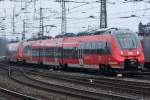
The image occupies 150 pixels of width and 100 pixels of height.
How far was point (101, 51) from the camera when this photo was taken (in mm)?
28578

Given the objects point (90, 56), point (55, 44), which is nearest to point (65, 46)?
point (55, 44)

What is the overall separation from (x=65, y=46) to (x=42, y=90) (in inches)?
631

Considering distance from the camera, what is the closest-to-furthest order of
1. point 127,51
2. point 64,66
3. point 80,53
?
1. point 127,51
2. point 80,53
3. point 64,66

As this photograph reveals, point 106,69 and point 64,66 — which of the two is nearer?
point 106,69

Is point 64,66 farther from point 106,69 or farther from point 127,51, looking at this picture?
point 127,51

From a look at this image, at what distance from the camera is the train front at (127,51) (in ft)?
89.0

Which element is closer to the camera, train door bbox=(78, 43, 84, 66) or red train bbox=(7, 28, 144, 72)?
red train bbox=(7, 28, 144, 72)

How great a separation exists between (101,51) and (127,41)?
1.86 m

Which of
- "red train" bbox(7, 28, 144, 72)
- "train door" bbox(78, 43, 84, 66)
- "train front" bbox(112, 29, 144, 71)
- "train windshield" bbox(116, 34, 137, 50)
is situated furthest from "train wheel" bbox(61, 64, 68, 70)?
"train windshield" bbox(116, 34, 137, 50)

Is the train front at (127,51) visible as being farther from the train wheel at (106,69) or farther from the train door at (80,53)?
the train door at (80,53)

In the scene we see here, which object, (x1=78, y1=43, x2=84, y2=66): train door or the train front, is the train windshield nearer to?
the train front

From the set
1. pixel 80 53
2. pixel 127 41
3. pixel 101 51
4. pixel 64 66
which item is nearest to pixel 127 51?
pixel 127 41

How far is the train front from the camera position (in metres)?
27.1

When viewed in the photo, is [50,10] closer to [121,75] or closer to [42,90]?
[121,75]
